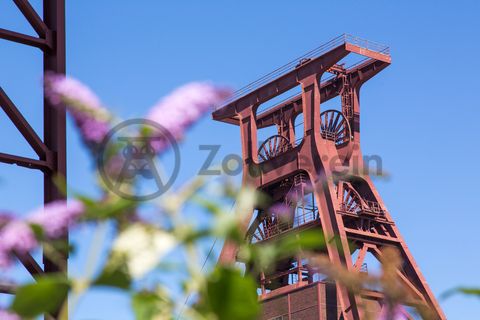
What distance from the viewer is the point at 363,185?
1626 inches

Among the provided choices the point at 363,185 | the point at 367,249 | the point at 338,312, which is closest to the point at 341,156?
the point at 363,185

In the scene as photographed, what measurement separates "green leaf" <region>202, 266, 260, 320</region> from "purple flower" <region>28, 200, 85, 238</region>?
0.40 m

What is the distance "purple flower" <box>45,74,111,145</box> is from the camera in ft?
6.31

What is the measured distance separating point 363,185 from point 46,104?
3309 cm

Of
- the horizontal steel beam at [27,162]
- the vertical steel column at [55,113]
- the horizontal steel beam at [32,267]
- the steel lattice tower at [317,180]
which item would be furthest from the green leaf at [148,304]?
the steel lattice tower at [317,180]

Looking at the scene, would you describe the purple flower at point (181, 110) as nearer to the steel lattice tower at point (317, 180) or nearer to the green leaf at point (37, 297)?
the green leaf at point (37, 297)

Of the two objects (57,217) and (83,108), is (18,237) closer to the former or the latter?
(57,217)

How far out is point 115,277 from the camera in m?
1.75

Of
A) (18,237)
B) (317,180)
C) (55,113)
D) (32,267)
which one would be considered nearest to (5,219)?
(18,237)

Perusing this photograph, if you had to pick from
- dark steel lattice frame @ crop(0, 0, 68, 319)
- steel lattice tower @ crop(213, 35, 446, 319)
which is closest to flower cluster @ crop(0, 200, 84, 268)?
dark steel lattice frame @ crop(0, 0, 68, 319)

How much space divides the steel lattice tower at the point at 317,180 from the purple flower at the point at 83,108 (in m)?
35.4

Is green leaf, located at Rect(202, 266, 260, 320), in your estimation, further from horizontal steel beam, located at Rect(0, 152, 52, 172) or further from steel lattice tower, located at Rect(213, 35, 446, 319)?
steel lattice tower, located at Rect(213, 35, 446, 319)

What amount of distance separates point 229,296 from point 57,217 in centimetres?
51

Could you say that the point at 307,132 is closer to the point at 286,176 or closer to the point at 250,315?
the point at 286,176
